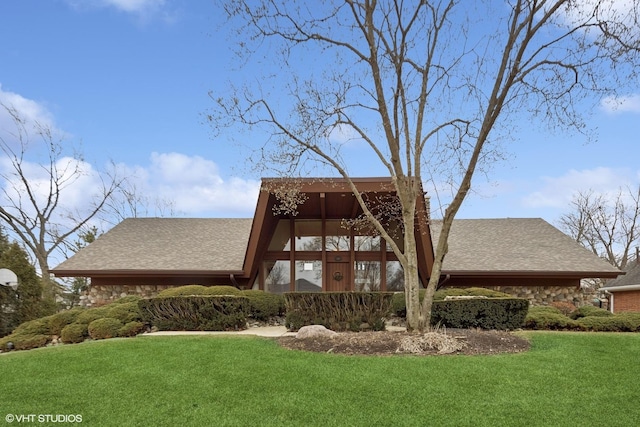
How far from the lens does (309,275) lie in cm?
1653

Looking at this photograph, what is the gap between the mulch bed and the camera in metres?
8.16

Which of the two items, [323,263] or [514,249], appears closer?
[323,263]

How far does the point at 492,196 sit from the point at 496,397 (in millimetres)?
6240

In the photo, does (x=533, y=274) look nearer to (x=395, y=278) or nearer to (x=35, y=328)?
(x=395, y=278)

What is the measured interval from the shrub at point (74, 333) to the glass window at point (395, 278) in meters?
9.20

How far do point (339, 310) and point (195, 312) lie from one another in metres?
3.47

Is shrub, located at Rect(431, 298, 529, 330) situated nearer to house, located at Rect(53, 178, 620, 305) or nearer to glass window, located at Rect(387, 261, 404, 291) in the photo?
house, located at Rect(53, 178, 620, 305)

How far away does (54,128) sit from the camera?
24.8 m

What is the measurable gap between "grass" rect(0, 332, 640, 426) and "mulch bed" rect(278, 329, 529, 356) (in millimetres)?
489

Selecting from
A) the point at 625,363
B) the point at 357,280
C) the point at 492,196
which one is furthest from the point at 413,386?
the point at 357,280

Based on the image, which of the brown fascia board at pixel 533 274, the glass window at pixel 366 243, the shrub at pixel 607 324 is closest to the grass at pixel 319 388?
the shrub at pixel 607 324

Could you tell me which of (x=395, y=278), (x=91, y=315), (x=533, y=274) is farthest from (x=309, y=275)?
(x=533, y=274)

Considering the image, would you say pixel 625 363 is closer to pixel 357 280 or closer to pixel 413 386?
pixel 413 386

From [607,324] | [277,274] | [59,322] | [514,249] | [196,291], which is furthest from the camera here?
[514,249]
